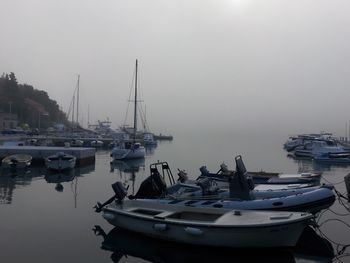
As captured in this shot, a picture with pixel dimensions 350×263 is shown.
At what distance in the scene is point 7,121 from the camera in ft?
305

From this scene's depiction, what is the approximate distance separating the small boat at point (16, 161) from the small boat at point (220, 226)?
20812 mm

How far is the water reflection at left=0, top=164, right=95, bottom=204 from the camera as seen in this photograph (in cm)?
1996

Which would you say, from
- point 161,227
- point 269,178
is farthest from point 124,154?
point 161,227

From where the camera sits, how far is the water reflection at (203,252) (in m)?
10.2

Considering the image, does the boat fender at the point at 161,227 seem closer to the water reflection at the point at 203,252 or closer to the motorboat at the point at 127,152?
the water reflection at the point at 203,252

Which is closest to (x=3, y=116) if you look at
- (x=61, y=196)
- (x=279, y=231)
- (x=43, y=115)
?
(x=43, y=115)

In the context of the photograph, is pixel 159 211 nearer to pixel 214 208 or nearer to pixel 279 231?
pixel 214 208

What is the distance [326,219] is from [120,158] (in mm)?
30761

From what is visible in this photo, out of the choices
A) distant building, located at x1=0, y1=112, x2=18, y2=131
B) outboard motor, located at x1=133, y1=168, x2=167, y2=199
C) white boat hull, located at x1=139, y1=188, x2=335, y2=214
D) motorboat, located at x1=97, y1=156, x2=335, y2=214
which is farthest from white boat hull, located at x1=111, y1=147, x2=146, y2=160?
distant building, located at x1=0, y1=112, x2=18, y2=131

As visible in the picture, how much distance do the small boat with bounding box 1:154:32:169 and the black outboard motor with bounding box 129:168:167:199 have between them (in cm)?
1930

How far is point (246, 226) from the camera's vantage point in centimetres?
986

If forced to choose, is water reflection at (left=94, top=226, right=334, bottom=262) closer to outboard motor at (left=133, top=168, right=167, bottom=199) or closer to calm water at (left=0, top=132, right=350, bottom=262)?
calm water at (left=0, top=132, right=350, bottom=262)

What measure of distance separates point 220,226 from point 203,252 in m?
1.09

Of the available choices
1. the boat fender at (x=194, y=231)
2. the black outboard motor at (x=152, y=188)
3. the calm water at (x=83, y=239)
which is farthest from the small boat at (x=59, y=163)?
the boat fender at (x=194, y=231)
